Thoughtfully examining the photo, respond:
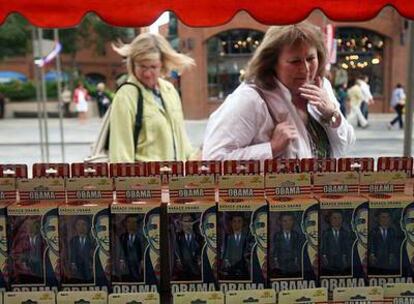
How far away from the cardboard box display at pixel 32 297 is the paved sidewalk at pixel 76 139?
995 centimetres

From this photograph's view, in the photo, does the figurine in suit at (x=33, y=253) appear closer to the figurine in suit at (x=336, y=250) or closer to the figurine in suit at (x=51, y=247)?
the figurine in suit at (x=51, y=247)

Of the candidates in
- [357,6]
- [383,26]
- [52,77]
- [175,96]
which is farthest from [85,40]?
[357,6]

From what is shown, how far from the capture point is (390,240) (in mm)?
1770

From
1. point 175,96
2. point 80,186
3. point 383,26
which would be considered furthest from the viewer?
point 383,26

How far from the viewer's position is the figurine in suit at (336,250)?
68.6 inches

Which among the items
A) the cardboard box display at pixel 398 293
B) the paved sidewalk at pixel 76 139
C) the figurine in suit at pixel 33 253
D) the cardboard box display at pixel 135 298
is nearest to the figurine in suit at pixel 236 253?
the cardboard box display at pixel 135 298

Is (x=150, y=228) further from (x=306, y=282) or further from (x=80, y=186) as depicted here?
(x=306, y=282)

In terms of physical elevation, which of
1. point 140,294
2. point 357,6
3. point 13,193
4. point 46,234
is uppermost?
point 357,6

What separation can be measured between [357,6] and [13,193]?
1425mm

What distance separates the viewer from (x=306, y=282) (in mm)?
1729

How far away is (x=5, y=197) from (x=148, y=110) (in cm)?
184

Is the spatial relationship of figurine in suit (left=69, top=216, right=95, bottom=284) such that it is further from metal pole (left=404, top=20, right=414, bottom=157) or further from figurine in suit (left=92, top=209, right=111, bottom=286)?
metal pole (left=404, top=20, right=414, bottom=157)

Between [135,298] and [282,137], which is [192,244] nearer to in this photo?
[135,298]

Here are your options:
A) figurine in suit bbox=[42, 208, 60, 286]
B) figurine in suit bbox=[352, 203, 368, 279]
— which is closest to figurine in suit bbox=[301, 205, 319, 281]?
figurine in suit bbox=[352, 203, 368, 279]
